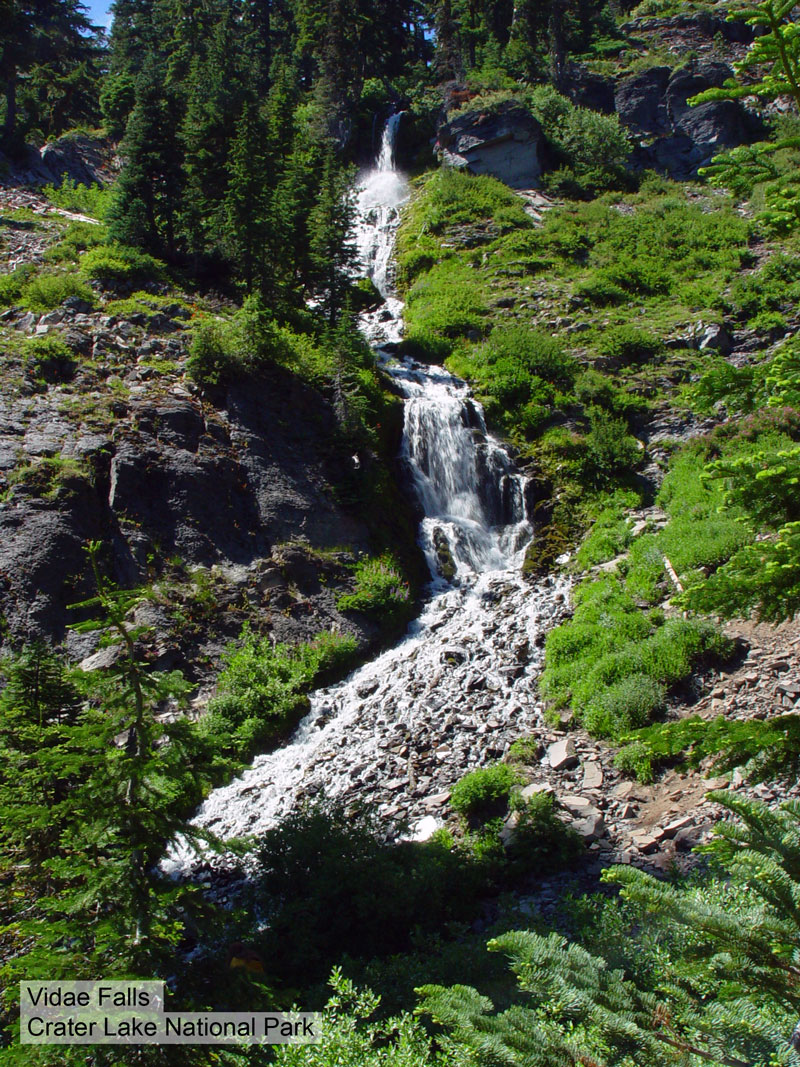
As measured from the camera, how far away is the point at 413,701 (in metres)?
14.0

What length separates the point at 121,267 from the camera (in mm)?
24562

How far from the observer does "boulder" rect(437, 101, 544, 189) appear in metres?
41.7

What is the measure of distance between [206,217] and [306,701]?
23.4m

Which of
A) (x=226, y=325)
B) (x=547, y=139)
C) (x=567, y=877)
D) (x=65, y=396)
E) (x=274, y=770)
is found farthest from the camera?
(x=547, y=139)

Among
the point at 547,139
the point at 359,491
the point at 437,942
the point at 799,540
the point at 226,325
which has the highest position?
the point at 547,139

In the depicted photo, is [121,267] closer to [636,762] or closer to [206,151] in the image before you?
[206,151]

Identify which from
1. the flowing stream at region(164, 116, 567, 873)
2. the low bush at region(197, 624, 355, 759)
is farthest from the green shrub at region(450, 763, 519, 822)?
the low bush at region(197, 624, 355, 759)

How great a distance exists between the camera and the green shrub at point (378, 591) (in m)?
17.2

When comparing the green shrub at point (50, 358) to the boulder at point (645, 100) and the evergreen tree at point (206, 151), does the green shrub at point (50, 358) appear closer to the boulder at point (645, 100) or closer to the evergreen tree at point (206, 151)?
the evergreen tree at point (206, 151)

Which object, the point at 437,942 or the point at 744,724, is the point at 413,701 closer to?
the point at 437,942

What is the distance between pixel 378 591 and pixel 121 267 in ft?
54.9

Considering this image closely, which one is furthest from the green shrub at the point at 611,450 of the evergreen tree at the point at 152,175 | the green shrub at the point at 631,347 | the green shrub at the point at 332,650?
the evergreen tree at the point at 152,175

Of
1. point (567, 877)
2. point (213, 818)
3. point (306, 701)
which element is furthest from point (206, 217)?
point (567, 877)

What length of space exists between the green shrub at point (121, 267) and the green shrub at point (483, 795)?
22.1 meters
